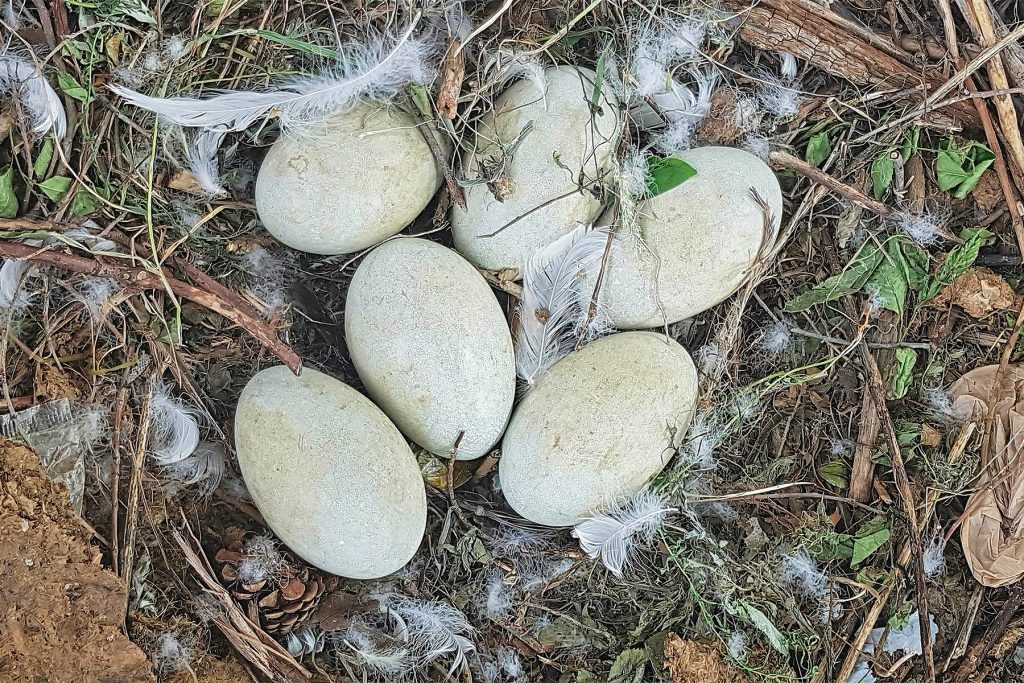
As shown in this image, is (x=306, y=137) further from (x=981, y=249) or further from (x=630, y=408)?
(x=981, y=249)

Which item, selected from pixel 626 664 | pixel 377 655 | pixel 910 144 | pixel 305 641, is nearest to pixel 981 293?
pixel 910 144

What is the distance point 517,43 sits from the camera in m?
1.42

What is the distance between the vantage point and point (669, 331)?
158 cm

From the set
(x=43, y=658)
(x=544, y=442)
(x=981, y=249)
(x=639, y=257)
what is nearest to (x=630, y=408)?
(x=544, y=442)

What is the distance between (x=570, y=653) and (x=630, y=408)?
0.54 m

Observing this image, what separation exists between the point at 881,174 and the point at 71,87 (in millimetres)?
1552

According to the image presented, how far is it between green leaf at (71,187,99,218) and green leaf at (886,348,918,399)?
158 centimetres

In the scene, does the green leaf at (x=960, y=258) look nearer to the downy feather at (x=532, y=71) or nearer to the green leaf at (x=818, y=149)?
the green leaf at (x=818, y=149)

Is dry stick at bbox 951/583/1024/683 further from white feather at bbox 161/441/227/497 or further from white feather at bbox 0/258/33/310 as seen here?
white feather at bbox 0/258/33/310

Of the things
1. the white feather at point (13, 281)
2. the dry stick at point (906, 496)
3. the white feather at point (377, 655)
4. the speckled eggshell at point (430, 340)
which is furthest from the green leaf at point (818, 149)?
the white feather at point (13, 281)

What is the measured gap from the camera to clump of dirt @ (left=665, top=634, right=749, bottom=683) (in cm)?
150

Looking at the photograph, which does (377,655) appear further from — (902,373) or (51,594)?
(902,373)

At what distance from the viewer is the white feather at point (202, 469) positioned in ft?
4.70

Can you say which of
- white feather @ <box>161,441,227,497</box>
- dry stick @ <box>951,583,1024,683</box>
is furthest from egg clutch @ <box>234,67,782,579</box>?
dry stick @ <box>951,583,1024,683</box>
